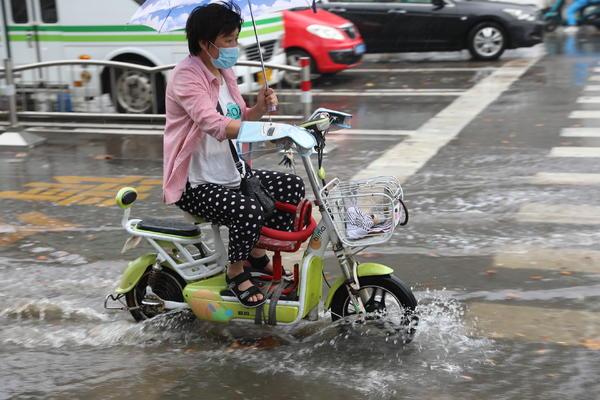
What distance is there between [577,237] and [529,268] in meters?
0.87

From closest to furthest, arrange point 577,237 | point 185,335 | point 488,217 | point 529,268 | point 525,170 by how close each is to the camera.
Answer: point 185,335, point 529,268, point 577,237, point 488,217, point 525,170

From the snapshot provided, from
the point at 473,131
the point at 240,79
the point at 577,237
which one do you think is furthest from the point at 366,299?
the point at 240,79

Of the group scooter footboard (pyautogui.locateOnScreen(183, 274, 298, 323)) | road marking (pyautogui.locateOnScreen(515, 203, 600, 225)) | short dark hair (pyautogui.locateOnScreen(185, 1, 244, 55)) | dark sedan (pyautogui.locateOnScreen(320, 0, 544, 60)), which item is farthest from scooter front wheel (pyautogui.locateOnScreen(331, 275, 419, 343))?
dark sedan (pyautogui.locateOnScreen(320, 0, 544, 60))

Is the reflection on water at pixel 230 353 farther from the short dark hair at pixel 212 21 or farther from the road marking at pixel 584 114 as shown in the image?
the road marking at pixel 584 114

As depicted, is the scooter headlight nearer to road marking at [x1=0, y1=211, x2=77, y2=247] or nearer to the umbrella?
road marking at [x1=0, y1=211, x2=77, y2=247]

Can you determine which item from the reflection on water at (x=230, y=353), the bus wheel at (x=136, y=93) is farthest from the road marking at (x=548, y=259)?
the bus wheel at (x=136, y=93)

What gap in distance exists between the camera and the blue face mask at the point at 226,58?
4.54 meters

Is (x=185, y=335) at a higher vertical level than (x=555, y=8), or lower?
lower

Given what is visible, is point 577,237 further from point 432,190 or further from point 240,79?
point 240,79

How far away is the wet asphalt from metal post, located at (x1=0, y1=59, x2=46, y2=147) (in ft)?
1.20

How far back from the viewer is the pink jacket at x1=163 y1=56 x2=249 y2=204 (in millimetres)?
4445

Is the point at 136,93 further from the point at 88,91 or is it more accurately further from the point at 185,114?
the point at 185,114

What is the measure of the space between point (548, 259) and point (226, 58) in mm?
3007

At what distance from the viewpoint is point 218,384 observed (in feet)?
14.4
